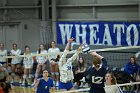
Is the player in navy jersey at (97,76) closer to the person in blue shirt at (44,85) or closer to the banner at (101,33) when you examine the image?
the person in blue shirt at (44,85)

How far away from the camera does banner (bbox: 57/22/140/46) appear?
1617cm

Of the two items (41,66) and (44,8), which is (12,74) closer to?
(41,66)

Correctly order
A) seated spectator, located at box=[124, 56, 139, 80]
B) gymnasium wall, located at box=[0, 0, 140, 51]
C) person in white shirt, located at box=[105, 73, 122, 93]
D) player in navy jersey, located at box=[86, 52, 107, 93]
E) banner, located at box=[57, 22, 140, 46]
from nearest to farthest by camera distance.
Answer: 1. player in navy jersey, located at box=[86, 52, 107, 93]
2. person in white shirt, located at box=[105, 73, 122, 93]
3. seated spectator, located at box=[124, 56, 139, 80]
4. banner, located at box=[57, 22, 140, 46]
5. gymnasium wall, located at box=[0, 0, 140, 51]

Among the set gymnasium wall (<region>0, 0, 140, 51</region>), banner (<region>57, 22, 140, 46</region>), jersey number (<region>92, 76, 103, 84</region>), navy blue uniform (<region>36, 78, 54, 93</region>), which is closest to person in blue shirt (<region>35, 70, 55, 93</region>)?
navy blue uniform (<region>36, 78, 54, 93</region>)

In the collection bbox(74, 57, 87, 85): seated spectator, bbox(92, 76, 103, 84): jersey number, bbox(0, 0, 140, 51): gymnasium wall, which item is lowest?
bbox(74, 57, 87, 85): seated spectator

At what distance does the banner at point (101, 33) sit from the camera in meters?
16.2

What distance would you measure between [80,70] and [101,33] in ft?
10.4

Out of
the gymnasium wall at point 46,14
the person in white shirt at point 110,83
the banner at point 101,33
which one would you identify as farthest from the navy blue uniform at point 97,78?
the gymnasium wall at point 46,14

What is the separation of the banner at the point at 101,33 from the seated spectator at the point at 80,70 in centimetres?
245

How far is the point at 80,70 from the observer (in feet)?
47.4

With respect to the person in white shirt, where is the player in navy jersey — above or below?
above

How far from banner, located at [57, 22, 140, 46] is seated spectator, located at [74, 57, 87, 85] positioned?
245cm

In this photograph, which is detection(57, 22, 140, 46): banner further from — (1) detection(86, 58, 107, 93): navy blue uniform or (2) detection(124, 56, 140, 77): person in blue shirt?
(1) detection(86, 58, 107, 93): navy blue uniform

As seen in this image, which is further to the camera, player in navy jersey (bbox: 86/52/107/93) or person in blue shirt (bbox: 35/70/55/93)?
person in blue shirt (bbox: 35/70/55/93)
